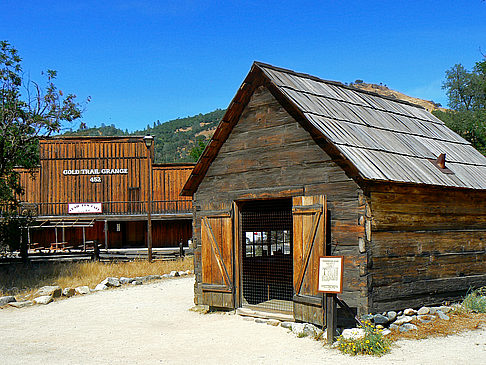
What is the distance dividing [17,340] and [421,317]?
7.85 meters

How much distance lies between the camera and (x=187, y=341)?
978 cm

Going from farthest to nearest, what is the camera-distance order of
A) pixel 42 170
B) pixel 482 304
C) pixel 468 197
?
pixel 42 170 → pixel 468 197 → pixel 482 304

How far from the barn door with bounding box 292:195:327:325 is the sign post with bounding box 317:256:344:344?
30.0 inches

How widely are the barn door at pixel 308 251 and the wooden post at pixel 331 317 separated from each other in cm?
75

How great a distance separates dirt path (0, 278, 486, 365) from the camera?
27.0 feet

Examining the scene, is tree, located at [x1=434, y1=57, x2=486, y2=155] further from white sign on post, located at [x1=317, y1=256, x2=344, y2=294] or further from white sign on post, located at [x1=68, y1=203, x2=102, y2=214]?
white sign on post, located at [x1=317, y1=256, x2=344, y2=294]

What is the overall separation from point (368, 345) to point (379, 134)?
5.11 metres

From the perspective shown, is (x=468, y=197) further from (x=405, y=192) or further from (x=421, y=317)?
(x=421, y=317)

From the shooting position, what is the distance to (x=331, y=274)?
28.9 ft

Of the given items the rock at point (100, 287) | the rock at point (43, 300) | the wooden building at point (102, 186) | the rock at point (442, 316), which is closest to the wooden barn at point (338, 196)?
the rock at point (442, 316)

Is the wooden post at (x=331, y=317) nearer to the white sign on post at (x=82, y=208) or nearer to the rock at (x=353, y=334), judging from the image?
the rock at (x=353, y=334)

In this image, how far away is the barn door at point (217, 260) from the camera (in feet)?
38.9

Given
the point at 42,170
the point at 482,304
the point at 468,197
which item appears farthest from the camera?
the point at 42,170

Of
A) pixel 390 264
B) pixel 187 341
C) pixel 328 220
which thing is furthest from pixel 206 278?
pixel 390 264
